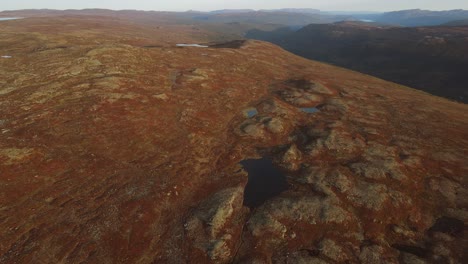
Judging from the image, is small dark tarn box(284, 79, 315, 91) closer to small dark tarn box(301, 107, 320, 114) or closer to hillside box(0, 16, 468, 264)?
hillside box(0, 16, 468, 264)

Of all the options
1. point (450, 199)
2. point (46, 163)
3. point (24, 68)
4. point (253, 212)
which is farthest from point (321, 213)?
point (24, 68)

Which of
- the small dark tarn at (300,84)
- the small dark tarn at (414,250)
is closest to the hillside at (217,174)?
the small dark tarn at (414,250)

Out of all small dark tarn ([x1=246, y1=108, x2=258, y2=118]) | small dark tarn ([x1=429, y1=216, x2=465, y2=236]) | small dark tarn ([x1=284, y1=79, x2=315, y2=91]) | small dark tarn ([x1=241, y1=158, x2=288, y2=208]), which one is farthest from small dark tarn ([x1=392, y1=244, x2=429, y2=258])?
small dark tarn ([x1=284, y1=79, x2=315, y2=91])

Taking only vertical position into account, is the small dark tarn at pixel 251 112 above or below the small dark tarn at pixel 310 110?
above

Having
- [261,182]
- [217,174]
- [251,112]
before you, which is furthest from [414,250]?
[251,112]

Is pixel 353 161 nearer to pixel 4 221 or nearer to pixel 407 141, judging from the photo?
pixel 407 141

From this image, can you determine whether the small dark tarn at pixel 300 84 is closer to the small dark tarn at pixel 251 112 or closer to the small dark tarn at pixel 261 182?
the small dark tarn at pixel 251 112
